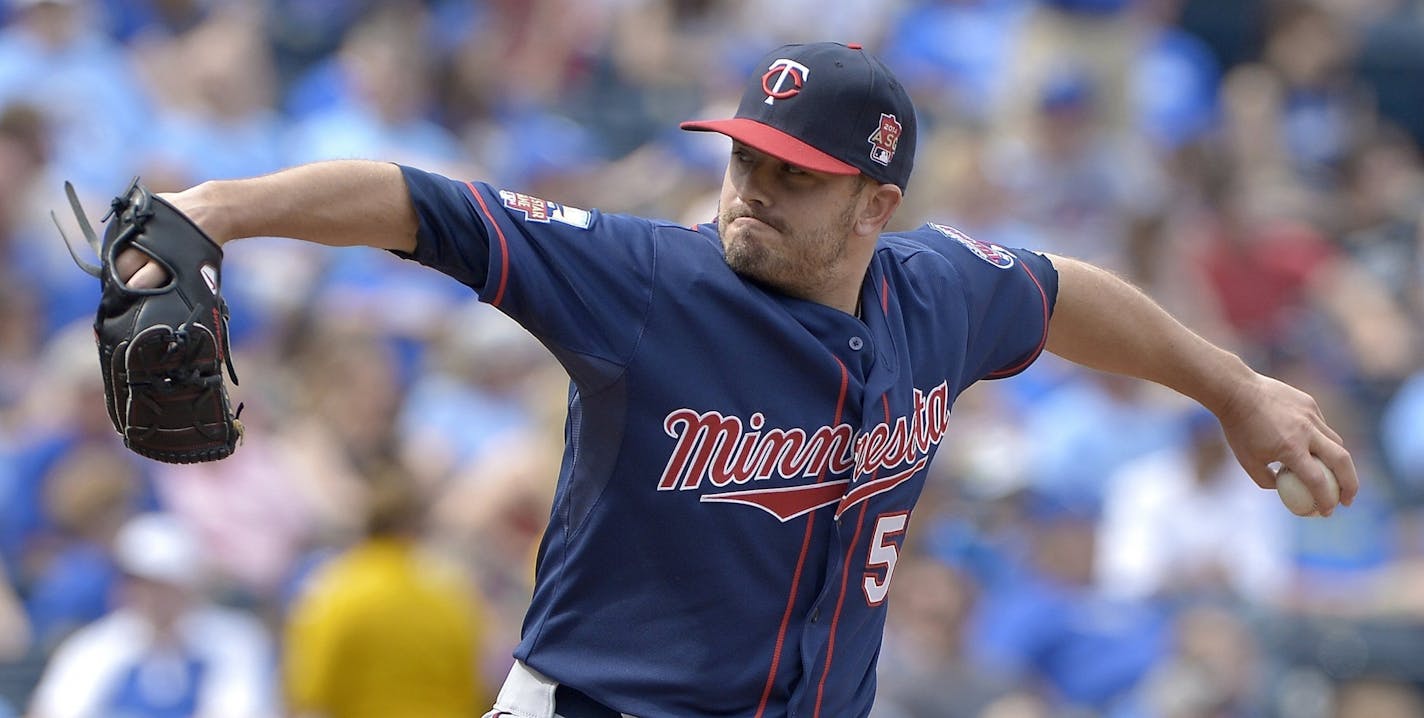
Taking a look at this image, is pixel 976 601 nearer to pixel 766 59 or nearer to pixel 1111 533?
pixel 1111 533

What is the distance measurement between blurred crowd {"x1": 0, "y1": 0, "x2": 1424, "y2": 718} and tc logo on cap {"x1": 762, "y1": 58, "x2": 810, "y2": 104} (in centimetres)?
294

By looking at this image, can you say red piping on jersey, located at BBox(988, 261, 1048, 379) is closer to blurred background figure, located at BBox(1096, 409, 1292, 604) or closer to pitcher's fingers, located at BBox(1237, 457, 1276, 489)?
pitcher's fingers, located at BBox(1237, 457, 1276, 489)

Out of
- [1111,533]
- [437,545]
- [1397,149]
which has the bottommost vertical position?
[437,545]

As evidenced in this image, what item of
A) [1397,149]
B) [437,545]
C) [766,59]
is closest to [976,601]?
[437,545]

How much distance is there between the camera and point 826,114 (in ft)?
10.3

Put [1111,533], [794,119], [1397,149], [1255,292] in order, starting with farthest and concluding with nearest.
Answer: [1397,149]
[1255,292]
[1111,533]
[794,119]

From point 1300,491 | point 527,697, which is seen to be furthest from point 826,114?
point 1300,491

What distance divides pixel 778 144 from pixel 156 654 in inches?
135

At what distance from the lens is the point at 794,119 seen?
3.12 meters

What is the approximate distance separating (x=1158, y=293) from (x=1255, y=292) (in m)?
1.01

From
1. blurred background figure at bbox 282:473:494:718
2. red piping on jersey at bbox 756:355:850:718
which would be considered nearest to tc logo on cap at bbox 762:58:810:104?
red piping on jersey at bbox 756:355:850:718

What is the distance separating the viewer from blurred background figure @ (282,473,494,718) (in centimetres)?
571

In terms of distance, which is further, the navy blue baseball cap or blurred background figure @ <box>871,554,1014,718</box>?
blurred background figure @ <box>871,554,1014,718</box>

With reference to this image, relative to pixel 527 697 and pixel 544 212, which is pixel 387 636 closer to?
pixel 527 697
